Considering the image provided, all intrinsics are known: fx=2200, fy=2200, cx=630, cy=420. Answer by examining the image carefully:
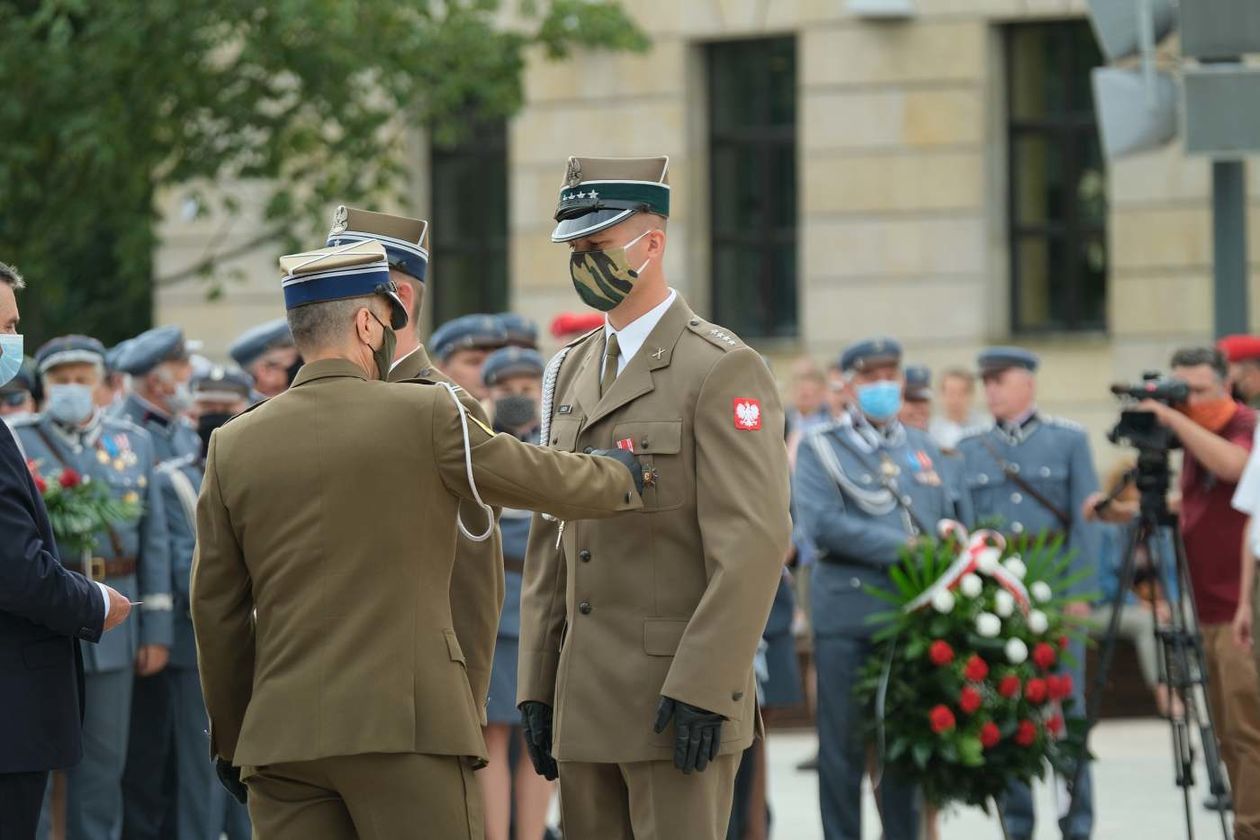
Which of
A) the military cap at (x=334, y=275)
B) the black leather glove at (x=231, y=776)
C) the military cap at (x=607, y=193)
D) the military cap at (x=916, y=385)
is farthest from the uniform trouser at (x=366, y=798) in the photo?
the military cap at (x=916, y=385)

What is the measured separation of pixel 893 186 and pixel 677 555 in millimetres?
13623

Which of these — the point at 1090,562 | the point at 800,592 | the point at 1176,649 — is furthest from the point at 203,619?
the point at 800,592

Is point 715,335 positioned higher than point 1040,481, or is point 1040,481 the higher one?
point 715,335

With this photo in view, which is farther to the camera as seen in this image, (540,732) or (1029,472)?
(1029,472)

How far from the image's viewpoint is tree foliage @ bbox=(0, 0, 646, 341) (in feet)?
46.2

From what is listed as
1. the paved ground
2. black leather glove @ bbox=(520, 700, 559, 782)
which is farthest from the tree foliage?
black leather glove @ bbox=(520, 700, 559, 782)

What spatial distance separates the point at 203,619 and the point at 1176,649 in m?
4.73

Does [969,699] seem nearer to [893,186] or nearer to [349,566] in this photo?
[349,566]

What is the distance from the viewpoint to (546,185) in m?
19.9

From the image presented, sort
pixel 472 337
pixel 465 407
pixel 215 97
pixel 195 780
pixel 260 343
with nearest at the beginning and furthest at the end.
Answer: pixel 465 407 < pixel 195 780 < pixel 472 337 < pixel 260 343 < pixel 215 97

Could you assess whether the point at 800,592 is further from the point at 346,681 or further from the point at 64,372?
the point at 346,681

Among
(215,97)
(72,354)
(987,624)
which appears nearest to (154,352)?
(72,354)

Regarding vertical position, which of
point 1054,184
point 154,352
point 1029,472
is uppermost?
point 1054,184

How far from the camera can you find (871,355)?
9.35m
